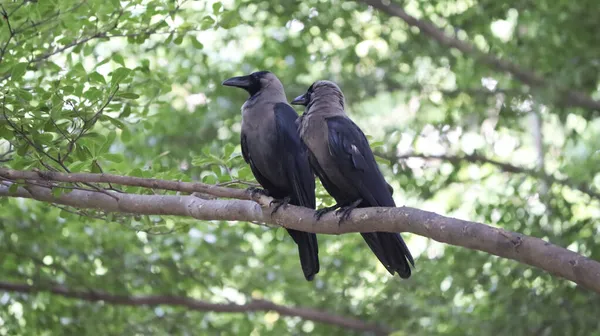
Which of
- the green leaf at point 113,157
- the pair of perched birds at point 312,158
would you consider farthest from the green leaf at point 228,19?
the green leaf at point 113,157

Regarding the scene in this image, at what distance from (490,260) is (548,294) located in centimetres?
60

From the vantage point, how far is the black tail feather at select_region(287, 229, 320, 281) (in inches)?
182

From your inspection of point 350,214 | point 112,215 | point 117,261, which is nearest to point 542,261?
point 350,214

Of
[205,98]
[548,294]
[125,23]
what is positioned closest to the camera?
[125,23]

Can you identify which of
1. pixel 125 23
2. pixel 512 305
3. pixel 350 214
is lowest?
pixel 512 305

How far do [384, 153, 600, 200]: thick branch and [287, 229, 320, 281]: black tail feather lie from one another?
2.48 metres

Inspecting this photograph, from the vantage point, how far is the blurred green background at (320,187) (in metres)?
5.63

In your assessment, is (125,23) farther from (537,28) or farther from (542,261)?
(537,28)

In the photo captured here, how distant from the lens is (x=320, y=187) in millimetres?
4781

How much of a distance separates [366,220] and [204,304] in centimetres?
400

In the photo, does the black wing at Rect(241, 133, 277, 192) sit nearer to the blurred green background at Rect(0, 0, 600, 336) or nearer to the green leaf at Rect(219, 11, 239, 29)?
the blurred green background at Rect(0, 0, 600, 336)

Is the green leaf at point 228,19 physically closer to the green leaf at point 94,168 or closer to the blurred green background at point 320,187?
the blurred green background at point 320,187

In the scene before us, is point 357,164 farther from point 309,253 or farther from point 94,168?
point 94,168

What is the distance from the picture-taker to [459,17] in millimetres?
7285
